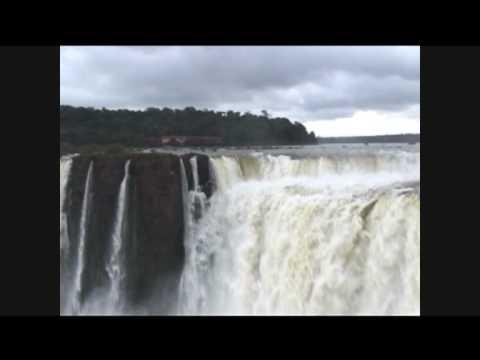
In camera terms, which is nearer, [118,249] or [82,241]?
[118,249]

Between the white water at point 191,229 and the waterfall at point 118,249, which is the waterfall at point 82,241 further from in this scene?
the white water at point 191,229

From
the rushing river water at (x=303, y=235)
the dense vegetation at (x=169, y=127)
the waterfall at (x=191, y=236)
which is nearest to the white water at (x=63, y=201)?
the rushing river water at (x=303, y=235)

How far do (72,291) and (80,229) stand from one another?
1.15 metres

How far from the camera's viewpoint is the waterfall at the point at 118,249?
25.6 ft

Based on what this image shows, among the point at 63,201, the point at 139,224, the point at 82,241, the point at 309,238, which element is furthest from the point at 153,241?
the point at 309,238

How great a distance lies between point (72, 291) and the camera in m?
7.92

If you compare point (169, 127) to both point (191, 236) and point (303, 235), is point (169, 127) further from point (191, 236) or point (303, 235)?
point (303, 235)

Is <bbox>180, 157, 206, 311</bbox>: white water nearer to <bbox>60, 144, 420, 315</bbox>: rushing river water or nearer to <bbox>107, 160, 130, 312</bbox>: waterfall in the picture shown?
<bbox>60, 144, 420, 315</bbox>: rushing river water

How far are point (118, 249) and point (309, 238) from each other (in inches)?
Result: 149

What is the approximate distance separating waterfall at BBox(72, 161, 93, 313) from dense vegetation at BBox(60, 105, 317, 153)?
A: 1.79m

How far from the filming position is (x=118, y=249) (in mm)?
7883

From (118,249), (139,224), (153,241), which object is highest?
(139,224)

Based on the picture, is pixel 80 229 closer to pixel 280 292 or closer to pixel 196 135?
pixel 280 292

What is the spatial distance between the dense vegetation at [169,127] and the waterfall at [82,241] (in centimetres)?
179
